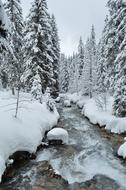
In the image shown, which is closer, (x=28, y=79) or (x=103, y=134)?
(x=103, y=134)

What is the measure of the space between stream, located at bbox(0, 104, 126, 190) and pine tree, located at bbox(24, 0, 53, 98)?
939 cm

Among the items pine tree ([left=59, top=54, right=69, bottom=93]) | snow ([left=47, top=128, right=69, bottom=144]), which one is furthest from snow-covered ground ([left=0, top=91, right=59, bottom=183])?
pine tree ([left=59, top=54, right=69, bottom=93])

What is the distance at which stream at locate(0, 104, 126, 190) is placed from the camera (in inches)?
379

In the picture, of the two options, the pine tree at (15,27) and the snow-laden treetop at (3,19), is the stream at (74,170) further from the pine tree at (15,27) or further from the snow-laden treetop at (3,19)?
the pine tree at (15,27)

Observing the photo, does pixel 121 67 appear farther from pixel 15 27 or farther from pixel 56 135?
pixel 15 27

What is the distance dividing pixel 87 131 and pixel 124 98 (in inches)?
154

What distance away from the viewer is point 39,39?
77.0 ft

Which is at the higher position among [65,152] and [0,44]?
[0,44]

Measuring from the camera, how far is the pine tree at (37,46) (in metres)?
22.8

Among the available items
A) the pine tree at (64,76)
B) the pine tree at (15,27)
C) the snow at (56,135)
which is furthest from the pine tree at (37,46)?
the pine tree at (64,76)

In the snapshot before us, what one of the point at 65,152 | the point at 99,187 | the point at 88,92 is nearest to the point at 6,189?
the point at 99,187

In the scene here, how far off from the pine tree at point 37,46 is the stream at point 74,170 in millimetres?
9389

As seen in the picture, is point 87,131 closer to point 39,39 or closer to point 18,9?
point 39,39

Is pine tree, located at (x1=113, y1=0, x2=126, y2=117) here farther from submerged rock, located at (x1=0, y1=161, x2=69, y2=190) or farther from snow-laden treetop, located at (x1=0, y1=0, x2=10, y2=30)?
snow-laden treetop, located at (x1=0, y1=0, x2=10, y2=30)
